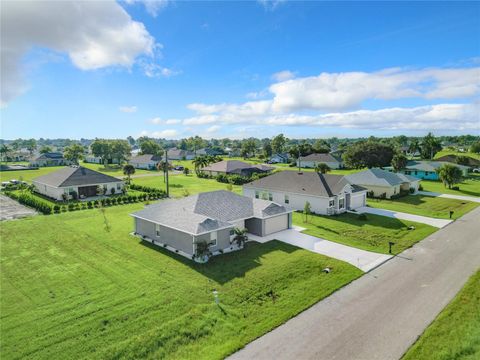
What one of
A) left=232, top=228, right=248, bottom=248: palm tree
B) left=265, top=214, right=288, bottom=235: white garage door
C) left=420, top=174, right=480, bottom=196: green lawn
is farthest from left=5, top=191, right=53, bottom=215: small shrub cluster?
left=420, top=174, right=480, bottom=196: green lawn

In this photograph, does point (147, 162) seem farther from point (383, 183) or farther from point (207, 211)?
point (207, 211)

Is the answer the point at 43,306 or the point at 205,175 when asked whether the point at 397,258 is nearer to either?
the point at 43,306

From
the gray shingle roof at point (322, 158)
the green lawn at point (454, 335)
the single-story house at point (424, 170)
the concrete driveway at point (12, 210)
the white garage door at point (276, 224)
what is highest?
the gray shingle roof at point (322, 158)

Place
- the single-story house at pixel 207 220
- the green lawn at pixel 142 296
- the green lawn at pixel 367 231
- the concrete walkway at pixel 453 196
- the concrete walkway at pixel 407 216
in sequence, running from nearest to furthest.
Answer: the green lawn at pixel 142 296, the single-story house at pixel 207 220, the green lawn at pixel 367 231, the concrete walkway at pixel 407 216, the concrete walkway at pixel 453 196

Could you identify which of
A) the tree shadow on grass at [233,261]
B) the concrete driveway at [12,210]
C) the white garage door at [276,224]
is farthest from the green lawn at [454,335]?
the concrete driveway at [12,210]

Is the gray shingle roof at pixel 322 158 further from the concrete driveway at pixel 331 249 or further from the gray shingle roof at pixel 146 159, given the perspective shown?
the concrete driveway at pixel 331 249

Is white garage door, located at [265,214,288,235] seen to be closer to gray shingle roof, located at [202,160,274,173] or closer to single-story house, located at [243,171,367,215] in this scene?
single-story house, located at [243,171,367,215]

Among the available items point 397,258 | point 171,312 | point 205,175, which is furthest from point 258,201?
point 205,175

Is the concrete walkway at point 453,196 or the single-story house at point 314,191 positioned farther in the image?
the concrete walkway at point 453,196

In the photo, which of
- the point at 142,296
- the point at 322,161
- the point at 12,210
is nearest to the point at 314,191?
the point at 142,296
